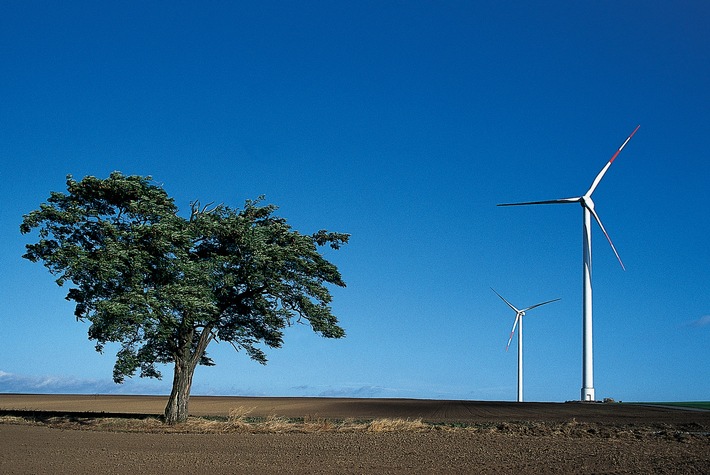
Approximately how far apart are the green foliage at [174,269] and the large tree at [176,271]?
59 millimetres

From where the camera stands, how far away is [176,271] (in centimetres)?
4212

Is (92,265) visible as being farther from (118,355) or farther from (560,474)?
(560,474)

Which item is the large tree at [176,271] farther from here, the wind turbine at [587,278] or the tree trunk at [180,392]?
the wind turbine at [587,278]

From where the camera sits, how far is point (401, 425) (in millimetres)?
42188

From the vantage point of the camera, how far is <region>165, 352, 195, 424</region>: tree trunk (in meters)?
43.3

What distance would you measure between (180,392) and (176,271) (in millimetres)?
7119

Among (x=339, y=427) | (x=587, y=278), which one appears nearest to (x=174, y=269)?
(x=339, y=427)

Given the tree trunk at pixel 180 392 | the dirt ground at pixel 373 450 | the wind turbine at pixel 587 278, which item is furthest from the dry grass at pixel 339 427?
the wind turbine at pixel 587 278

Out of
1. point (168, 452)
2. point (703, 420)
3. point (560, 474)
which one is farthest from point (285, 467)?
point (703, 420)

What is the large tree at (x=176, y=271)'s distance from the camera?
40781 millimetres

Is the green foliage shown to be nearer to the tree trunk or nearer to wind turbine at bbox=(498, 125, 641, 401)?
the tree trunk

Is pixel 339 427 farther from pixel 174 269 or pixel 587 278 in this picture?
pixel 587 278

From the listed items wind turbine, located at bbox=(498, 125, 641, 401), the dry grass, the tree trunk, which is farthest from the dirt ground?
wind turbine, located at bbox=(498, 125, 641, 401)

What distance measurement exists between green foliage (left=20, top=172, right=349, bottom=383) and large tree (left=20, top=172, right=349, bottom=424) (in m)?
0.06
